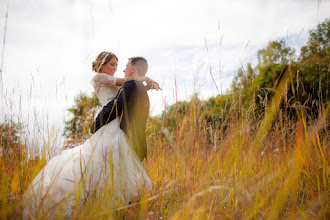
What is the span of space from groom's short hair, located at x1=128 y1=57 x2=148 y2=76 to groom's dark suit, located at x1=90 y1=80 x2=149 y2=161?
58cm

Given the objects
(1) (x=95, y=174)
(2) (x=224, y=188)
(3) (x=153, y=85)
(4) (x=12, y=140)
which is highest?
(3) (x=153, y=85)

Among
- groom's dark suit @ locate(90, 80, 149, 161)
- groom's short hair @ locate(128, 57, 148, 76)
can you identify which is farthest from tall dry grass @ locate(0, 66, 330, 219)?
groom's short hair @ locate(128, 57, 148, 76)

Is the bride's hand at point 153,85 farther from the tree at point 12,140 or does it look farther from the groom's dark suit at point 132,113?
the tree at point 12,140

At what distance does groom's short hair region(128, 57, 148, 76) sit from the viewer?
7.73 feet

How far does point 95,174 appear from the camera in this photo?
4.87ft

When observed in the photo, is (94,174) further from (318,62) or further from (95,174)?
(318,62)

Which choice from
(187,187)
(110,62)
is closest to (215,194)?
(187,187)

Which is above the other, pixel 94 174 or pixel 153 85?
pixel 153 85

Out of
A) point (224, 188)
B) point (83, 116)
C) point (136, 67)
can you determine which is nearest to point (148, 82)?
point (136, 67)

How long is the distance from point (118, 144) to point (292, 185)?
133 cm

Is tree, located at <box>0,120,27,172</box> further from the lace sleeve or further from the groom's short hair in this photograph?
the groom's short hair

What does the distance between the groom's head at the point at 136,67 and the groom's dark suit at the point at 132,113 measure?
1.87 ft

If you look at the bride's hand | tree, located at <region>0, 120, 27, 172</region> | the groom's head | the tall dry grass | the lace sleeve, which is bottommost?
the tall dry grass

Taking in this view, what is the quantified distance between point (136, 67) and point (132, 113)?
2.53 ft
